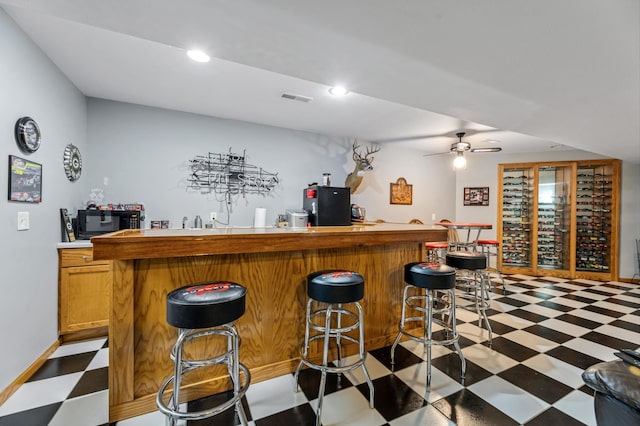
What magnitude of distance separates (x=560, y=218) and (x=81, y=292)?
25.1ft

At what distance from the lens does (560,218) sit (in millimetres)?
5512

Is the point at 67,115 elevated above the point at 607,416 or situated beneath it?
elevated above

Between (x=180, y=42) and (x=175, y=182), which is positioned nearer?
(x=180, y=42)

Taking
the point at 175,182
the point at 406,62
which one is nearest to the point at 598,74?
the point at 406,62

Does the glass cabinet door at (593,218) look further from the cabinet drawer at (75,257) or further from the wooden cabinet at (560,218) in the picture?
the cabinet drawer at (75,257)

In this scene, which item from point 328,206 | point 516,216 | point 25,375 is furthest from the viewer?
point 516,216

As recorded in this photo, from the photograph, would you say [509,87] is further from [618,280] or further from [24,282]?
[618,280]

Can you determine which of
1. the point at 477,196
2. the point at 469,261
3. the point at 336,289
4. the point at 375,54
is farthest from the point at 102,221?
the point at 477,196

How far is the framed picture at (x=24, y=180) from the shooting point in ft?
6.16

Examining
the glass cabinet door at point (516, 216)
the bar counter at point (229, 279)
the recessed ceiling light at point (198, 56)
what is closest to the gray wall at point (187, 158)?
the recessed ceiling light at point (198, 56)

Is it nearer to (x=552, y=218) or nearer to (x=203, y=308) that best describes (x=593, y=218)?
(x=552, y=218)

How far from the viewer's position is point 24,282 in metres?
2.01

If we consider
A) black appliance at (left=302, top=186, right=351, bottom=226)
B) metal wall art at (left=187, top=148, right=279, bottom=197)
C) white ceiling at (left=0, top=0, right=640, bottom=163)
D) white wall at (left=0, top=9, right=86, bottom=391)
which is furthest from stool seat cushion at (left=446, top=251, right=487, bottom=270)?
white wall at (left=0, top=9, right=86, bottom=391)

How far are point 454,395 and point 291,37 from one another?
2438 mm
